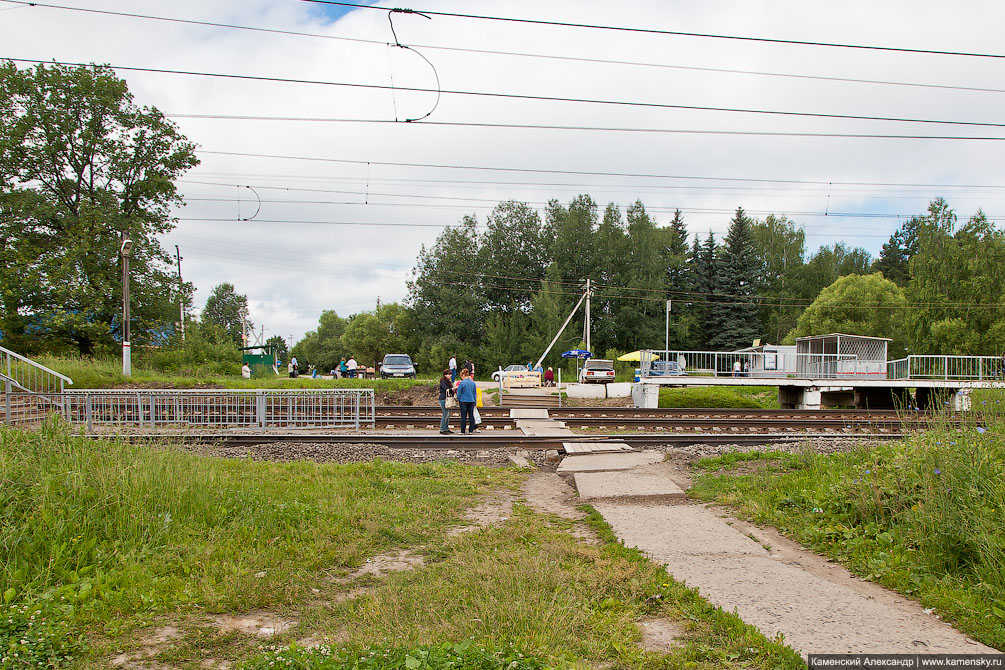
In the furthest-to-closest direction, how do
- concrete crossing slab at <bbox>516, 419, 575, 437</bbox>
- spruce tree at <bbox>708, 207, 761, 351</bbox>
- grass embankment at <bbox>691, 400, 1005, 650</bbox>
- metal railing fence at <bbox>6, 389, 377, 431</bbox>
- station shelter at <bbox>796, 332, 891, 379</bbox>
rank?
spruce tree at <bbox>708, 207, 761, 351</bbox> → station shelter at <bbox>796, 332, 891, 379</bbox> → concrete crossing slab at <bbox>516, 419, 575, 437</bbox> → metal railing fence at <bbox>6, 389, 377, 431</bbox> → grass embankment at <bbox>691, 400, 1005, 650</bbox>

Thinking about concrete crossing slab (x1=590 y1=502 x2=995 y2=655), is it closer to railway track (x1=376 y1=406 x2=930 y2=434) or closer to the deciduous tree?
railway track (x1=376 y1=406 x2=930 y2=434)

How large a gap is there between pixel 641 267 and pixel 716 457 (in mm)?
60421

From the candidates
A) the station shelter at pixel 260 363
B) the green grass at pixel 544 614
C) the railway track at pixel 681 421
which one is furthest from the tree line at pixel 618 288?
the green grass at pixel 544 614

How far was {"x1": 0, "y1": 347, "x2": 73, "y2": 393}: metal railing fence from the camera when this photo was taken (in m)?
18.1

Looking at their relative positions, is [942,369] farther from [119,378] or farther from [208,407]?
[119,378]

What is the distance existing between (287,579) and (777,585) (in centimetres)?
413

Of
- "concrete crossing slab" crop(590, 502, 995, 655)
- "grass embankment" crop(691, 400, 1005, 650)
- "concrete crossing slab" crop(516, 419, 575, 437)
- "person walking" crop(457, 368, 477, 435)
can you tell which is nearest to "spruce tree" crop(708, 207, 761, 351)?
"concrete crossing slab" crop(516, 419, 575, 437)

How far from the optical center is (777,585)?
197 inches

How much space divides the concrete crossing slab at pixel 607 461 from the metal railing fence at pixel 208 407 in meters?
6.99

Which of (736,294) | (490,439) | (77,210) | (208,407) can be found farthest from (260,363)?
(736,294)

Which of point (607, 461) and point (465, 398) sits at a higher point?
point (465, 398)

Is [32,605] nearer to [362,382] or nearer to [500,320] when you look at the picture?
[362,382]

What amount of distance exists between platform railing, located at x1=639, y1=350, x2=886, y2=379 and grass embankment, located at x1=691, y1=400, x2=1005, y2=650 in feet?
70.5

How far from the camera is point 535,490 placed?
9.98 meters
